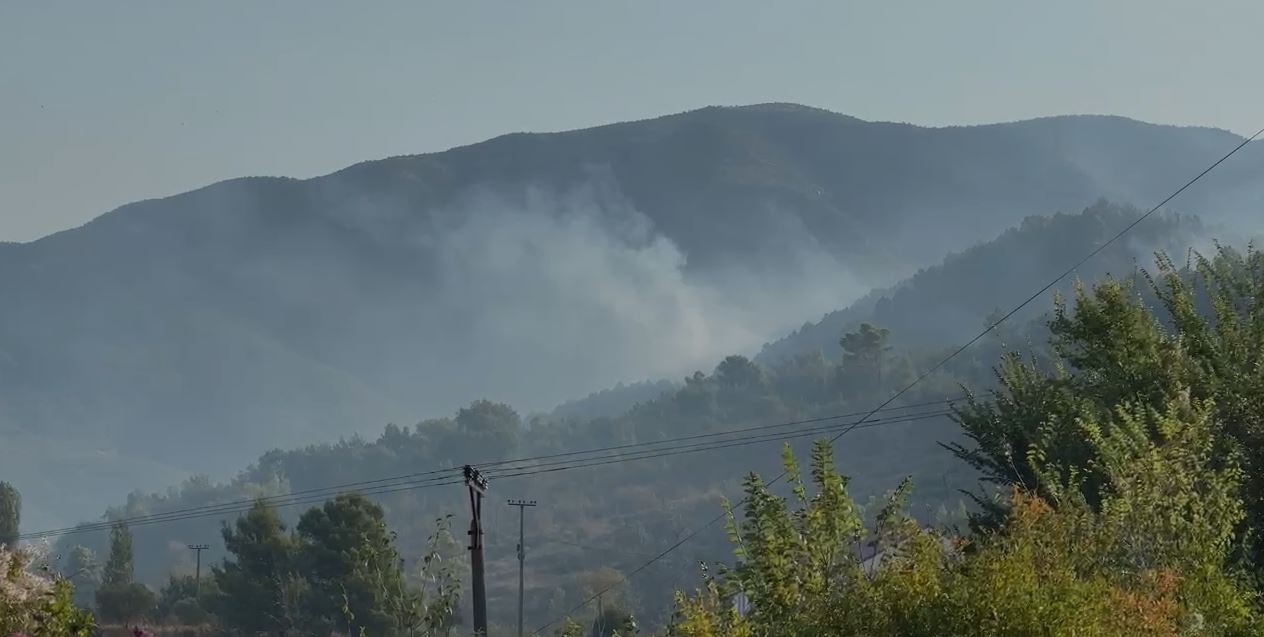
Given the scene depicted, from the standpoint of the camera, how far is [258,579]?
12494 centimetres

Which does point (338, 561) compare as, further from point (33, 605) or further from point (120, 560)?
point (33, 605)

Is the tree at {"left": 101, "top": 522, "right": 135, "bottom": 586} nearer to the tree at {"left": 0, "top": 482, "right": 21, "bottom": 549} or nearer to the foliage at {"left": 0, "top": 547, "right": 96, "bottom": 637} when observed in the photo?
the tree at {"left": 0, "top": 482, "right": 21, "bottom": 549}

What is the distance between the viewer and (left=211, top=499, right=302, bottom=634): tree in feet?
397

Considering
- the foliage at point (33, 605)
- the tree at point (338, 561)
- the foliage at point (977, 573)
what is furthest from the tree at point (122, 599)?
the foliage at point (977, 573)

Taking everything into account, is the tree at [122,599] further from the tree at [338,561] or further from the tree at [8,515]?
the tree at [338,561]

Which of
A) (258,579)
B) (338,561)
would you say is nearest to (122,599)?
(258,579)

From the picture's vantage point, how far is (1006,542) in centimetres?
1206

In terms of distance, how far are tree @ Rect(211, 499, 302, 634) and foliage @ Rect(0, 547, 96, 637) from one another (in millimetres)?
101735

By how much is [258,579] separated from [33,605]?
11024 centimetres

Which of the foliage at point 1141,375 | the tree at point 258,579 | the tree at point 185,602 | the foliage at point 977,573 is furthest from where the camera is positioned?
the tree at point 185,602

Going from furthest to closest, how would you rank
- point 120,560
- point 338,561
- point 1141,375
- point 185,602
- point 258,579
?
point 120,560
point 185,602
point 258,579
point 338,561
point 1141,375

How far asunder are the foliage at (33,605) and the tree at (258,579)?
102 metres

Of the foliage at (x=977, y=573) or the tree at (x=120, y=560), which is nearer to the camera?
the foliage at (x=977, y=573)

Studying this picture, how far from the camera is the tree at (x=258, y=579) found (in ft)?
397
